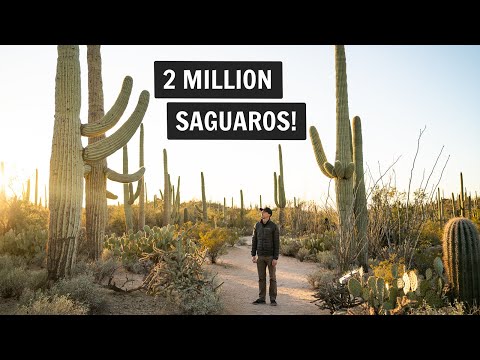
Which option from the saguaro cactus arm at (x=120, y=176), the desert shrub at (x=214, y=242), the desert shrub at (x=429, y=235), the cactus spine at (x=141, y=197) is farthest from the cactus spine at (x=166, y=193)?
the desert shrub at (x=429, y=235)

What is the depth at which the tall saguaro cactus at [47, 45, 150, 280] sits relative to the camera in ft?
23.5

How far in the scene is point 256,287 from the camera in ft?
32.5

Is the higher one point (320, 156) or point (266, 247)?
point (320, 156)

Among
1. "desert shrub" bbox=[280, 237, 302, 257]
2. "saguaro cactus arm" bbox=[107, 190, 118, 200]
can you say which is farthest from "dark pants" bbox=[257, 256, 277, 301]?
"desert shrub" bbox=[280, 237, 302, 257]

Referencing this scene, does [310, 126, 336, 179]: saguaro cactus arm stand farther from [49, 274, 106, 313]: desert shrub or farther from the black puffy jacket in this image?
[49, 274, 106, 313]: desert shrub

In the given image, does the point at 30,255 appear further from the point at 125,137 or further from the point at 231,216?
the point at 231,216

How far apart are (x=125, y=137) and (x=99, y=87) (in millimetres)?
2412

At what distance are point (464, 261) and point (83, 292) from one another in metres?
5.61

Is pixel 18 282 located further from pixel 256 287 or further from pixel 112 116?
pixel 256 287

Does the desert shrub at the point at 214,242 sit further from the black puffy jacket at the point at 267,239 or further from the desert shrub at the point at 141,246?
the black puffy jacket at the point at 267,239

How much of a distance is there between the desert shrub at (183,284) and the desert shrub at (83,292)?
1.00 metres

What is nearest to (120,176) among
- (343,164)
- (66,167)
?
(66,167)
